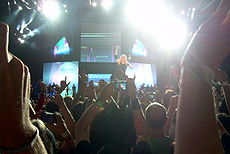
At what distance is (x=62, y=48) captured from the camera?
1677 centimetres

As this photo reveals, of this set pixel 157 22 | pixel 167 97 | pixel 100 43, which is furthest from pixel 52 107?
pixel 157 22

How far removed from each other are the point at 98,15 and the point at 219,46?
1633 cm

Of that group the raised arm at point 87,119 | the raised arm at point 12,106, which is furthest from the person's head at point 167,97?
the raised arm at point 12,106

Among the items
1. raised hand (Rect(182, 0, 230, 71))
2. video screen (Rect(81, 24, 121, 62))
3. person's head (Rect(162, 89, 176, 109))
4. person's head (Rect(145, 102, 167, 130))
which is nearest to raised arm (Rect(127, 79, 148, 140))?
person's head (Rect(145, 102, 167, 130))

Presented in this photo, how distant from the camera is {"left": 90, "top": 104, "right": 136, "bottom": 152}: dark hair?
6.63ft

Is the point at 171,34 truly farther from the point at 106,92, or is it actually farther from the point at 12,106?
the point at 12,106

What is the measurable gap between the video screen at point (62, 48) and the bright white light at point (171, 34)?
624cm

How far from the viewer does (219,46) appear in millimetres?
588

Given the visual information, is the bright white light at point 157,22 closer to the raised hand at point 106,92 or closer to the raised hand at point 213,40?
the raised hand at point 106,92

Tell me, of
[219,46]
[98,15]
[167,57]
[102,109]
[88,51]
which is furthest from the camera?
[167,57]

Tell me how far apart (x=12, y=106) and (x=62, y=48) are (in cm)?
1648

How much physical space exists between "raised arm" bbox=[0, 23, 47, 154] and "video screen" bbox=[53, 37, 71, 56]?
15777 mm

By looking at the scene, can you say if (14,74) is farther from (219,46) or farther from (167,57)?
(167,57)

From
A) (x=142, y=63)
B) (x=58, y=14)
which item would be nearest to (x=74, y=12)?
(x=58, y=14)
